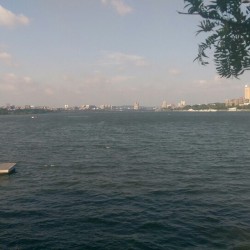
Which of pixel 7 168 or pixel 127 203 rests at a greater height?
pixel 7 168

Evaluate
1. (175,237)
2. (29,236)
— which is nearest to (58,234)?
(29,236)

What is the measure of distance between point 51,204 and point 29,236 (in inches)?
306

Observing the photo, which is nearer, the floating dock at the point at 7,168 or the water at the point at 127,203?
the water at the point at 127,203

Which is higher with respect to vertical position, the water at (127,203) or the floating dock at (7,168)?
the floating dock at (7,168)

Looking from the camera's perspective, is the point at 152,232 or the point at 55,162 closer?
the point at 152,232

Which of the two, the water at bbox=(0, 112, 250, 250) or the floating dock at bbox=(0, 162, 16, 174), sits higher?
the floating dock at bbox=(0, 162, 16, 174)

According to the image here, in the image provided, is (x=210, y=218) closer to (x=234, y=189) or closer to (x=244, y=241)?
(x=244, y=241)

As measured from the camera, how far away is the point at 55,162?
59.6 m

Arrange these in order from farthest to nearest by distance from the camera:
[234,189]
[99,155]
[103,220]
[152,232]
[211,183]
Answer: [99,155], [211,183], [234,189], [103,220], [152,232]

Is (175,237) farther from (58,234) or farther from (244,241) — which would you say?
(58,234)

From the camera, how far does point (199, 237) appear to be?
26.4m

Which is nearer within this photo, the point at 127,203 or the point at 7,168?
the point at 127,203

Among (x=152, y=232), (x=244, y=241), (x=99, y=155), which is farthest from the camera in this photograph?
(x=99, y=155)

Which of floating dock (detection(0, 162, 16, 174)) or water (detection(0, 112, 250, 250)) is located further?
floating dock (detection(0, 162, 16, 174))
